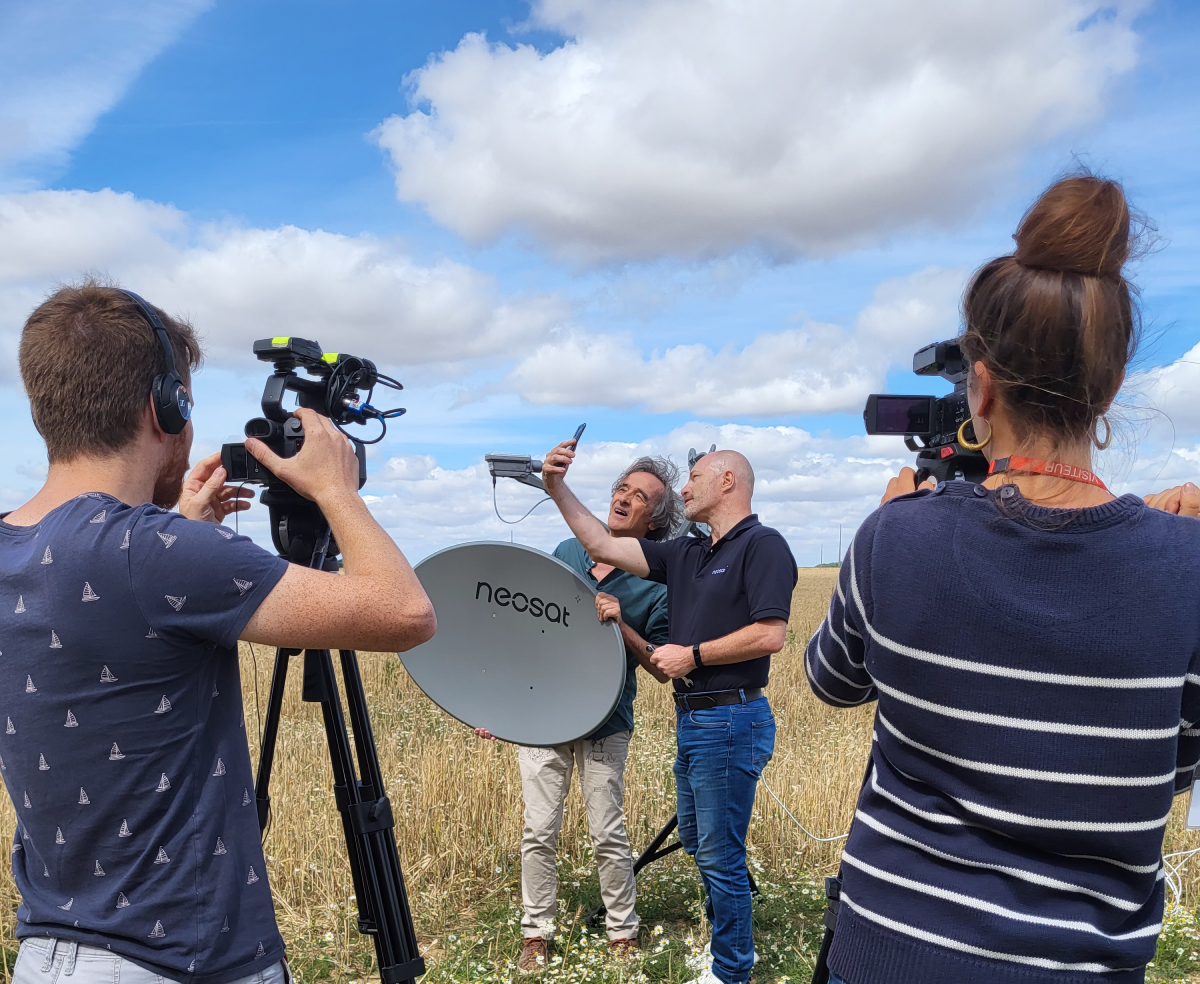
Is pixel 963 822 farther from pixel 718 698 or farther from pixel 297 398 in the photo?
pixel 718 698

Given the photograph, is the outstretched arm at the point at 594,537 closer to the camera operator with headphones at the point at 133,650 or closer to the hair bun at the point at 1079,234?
the camera operator with headphones at the point at 133,650

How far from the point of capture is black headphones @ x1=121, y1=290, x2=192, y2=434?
1677 millimetres

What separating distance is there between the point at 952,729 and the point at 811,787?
479cm

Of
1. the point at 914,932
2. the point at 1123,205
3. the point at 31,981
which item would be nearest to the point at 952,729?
the point at 914,932

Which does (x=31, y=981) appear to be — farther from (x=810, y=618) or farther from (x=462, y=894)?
(x=810, y=618)

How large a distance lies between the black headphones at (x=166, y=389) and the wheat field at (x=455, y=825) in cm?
239

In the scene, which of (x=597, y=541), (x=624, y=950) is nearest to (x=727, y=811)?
(x=624, y=950)

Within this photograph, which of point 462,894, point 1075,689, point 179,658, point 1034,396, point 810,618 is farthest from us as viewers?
point 810,618

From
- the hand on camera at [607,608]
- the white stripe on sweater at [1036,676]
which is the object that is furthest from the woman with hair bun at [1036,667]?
the hand on camera at [607,608]

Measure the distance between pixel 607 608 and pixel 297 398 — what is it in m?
2.11

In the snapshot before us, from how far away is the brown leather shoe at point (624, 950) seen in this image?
13.8 ft

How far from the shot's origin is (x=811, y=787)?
584cm

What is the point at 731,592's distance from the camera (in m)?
4.14

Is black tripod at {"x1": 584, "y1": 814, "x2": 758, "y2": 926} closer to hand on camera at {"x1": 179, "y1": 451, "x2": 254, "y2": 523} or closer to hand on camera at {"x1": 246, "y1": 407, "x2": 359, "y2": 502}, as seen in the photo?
hand on camera at {"x1": 179, "y1": 451, "x2": 254, "y2": 523}
